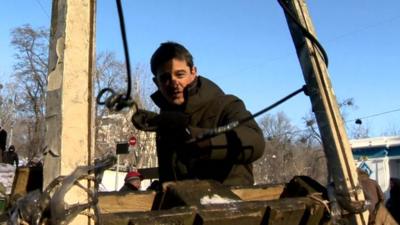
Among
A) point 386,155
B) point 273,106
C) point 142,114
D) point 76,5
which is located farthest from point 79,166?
point 386,155

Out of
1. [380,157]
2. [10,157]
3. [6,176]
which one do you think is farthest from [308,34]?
[380,157]

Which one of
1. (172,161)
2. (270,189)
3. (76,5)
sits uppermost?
(76,5)

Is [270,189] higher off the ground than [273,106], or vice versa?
[273,106]

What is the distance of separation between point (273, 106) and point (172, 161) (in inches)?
32.6

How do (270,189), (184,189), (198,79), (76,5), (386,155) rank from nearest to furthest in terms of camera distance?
(76,5), (184,189), (270,189), (198,79), (386,155)

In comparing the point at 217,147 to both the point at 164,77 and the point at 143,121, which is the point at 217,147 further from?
the point at 164,77

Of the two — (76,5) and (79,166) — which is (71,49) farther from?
(79,166)

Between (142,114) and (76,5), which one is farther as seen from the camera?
(142,114)

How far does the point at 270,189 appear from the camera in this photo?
2859mm

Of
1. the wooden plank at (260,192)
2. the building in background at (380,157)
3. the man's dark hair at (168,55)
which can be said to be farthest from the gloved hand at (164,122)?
the building in background at (380,157)

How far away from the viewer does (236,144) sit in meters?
2.69

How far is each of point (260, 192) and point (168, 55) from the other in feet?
3.12

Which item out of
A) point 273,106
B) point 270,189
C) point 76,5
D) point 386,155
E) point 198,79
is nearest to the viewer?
point 76,5

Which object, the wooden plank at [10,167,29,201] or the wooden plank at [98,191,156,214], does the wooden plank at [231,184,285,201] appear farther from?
the wooden plank at [10,167,29,201]
